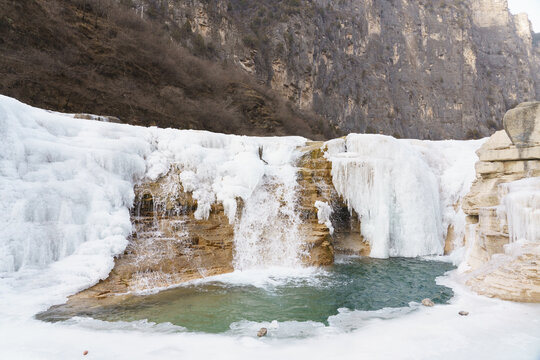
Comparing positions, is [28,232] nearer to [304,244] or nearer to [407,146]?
[304,244]

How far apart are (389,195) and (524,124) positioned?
4214 millimetres

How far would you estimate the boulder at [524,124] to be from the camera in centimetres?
608

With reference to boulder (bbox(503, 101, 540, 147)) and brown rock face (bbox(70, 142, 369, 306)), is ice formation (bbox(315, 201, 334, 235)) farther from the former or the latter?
boulder (bbox(503, 101, 540, 147))

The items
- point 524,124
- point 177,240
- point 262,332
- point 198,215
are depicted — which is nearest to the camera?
point 262,332

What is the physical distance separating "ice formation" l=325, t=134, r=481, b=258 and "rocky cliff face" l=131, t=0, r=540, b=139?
20.7m

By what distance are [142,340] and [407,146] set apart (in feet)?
33.1

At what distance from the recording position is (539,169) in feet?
20.1

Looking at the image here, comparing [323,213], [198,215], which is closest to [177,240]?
[198,215]

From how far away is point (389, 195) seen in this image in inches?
390

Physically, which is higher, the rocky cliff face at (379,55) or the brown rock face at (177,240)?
the rocky cliff face at (379,55)

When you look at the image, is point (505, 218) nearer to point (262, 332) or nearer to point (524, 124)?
point (524, 124)

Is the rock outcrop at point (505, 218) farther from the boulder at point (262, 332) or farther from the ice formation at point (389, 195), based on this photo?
the boulder at point (262, 332)

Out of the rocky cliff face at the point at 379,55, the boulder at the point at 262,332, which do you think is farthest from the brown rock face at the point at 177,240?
the rocky cliff face at the point at 379,55

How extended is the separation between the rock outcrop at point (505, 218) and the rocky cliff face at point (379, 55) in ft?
79.8
